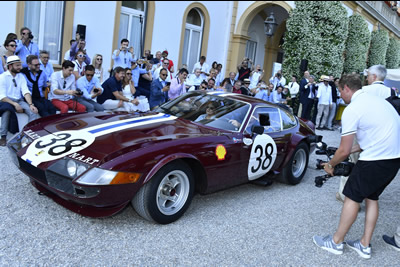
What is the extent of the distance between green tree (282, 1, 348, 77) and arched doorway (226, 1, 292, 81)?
1.11m

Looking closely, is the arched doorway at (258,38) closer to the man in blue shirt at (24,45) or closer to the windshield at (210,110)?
the man in blue shirt at (24,45)

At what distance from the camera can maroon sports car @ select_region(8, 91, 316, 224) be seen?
3322 millimetres

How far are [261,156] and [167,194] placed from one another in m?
1.59

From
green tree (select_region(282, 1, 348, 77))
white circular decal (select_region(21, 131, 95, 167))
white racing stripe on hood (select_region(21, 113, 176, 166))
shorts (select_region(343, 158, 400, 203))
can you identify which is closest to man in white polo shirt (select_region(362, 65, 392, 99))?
shorts (select_region(343, 158, 400, 203))

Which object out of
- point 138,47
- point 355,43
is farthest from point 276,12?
point 138,47

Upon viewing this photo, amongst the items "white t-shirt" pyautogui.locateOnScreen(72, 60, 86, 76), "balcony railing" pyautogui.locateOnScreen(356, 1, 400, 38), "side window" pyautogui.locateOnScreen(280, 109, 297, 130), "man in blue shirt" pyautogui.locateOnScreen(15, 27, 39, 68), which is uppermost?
"balcony railing" pyautogui.locateOnScreen(356, 1, 400, 38)

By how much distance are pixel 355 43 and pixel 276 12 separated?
4.52 m

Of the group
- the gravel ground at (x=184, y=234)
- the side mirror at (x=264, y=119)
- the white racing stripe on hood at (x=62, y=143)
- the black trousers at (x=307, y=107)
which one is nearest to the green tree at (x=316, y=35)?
the black trousers at (x=307, y=107)

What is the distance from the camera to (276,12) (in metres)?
20.4

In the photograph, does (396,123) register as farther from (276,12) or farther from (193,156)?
(276,12)

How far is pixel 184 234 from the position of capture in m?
3.64

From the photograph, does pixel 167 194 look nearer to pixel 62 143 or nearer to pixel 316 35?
pixel 62 143

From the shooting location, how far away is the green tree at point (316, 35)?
15.5m

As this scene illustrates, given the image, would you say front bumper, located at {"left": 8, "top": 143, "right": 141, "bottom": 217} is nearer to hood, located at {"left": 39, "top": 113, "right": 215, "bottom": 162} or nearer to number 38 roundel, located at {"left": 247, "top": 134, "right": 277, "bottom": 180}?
hood, located at {"left": 39, "top": 113, "right": 215, "bottom": 162}
